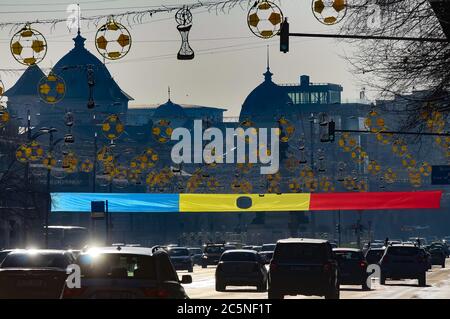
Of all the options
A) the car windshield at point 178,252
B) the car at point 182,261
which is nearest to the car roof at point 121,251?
the car at point 182,261

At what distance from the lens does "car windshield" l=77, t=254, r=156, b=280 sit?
23.1m

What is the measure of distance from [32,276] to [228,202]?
69958mm

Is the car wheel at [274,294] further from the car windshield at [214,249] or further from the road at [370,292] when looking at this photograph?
the car windshield at [214,249]

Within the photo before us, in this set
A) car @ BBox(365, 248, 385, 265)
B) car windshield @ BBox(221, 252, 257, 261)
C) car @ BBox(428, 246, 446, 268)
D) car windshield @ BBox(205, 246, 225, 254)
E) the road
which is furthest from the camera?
car @ BBox(428, 246, 446, 268)

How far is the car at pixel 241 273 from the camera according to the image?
174 ft

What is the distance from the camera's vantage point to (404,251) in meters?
59.4

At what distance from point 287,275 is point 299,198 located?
65224 mm

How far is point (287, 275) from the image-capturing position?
4044 cm

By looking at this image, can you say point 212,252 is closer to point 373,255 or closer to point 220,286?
point 373,255

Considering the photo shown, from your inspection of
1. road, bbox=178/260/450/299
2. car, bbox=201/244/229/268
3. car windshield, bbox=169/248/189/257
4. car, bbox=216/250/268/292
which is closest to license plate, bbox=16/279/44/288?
road, bbox=178/260/450/299

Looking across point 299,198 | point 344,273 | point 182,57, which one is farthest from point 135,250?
point 299,198

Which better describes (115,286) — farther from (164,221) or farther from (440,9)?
(164,221)

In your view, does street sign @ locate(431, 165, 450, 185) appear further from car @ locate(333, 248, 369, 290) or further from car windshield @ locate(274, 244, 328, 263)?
car windshield @ locate(274, 244, 328, 263)

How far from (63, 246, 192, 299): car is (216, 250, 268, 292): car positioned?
29.4 meters
